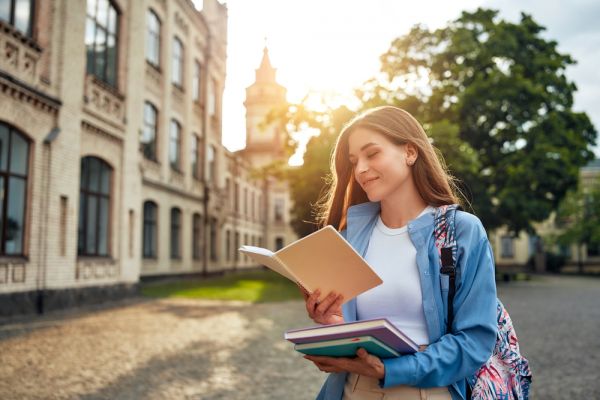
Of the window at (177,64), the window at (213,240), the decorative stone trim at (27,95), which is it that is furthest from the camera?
the window at (213,240)

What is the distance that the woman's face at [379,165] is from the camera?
81.2 inches

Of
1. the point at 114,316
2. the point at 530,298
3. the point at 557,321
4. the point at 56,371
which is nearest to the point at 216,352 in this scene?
the point at 56,371

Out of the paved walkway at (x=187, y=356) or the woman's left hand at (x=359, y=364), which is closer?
the woman's left hand at (x=359, y=364)

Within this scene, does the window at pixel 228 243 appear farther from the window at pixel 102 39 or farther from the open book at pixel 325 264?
the open book at pixel 325 264

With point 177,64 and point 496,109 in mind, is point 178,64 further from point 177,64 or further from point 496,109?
point 496,109

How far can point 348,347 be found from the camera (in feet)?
5.70

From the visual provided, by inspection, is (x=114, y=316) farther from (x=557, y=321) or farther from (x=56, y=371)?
(x=557, y=321)

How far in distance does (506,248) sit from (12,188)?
52.9m

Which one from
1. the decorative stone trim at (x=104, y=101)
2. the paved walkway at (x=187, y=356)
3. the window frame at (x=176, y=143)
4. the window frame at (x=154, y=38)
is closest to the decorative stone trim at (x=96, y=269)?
the paved walkway at (x=187, y=356)

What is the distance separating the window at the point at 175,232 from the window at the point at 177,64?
5.81m

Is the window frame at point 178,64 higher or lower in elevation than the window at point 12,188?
higher

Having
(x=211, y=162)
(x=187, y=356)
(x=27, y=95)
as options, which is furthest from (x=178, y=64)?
(x=187, y=356)

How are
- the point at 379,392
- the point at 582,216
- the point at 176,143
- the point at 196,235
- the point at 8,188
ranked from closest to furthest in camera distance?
the point at 379,392
the point at 8,188
the point at 176,143
the point at 196,235
the point at 582,216

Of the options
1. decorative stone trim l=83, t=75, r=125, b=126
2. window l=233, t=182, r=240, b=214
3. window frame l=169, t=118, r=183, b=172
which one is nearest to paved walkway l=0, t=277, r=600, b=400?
decorative stone trim l=83, t=75, r=125, b=126
